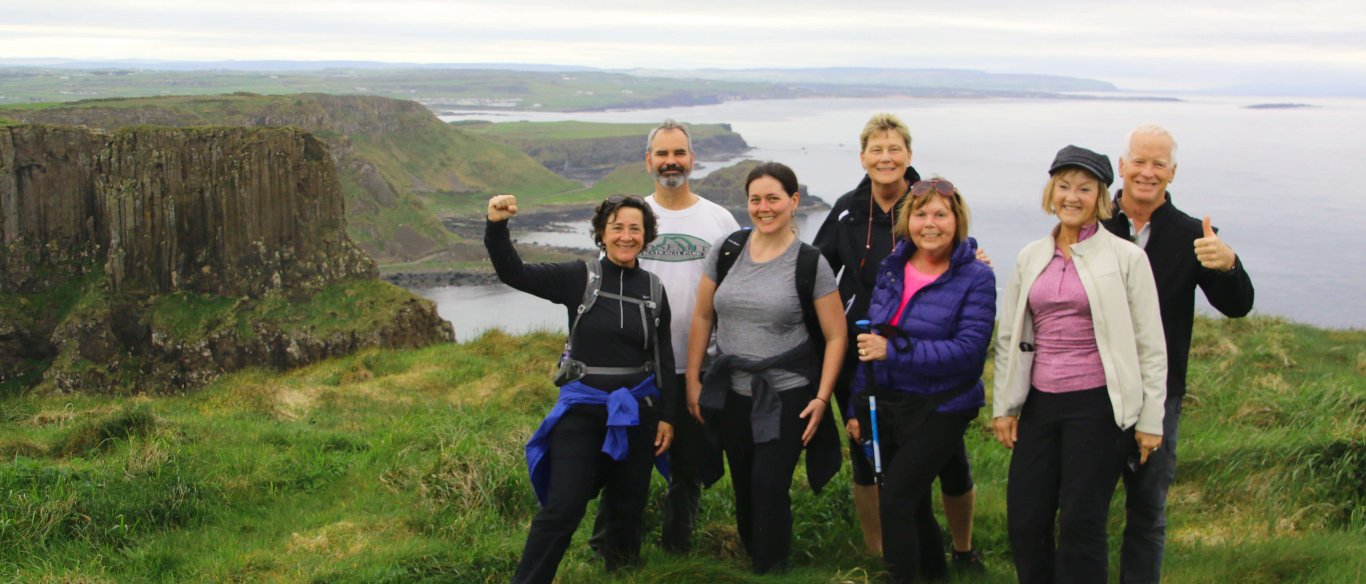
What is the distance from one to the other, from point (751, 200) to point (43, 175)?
123ft

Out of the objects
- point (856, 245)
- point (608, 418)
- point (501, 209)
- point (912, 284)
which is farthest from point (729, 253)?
point (501, 209)

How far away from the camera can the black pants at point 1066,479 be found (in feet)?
15.6

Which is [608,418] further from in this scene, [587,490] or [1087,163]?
[1087,163]

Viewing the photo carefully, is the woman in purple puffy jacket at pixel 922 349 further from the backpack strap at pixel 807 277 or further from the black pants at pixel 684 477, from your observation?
the black pants at pixel 684 477

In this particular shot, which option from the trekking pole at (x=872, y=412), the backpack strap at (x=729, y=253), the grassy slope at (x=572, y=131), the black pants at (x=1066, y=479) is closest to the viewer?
the black pants at (x=1066, y=479)

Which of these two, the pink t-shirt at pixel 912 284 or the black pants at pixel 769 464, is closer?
the pink t-shirt at pixel 912 284

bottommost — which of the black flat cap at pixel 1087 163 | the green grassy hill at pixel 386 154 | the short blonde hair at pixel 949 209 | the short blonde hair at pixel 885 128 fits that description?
the green grassy hill at pixel 386 154

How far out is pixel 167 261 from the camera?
36.3 meters

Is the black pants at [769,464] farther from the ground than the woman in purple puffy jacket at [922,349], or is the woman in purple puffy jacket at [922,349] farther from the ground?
the woman in purple puffy jacket at [922,349]

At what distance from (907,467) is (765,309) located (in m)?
1.09

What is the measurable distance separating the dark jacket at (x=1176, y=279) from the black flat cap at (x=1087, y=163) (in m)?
0.33

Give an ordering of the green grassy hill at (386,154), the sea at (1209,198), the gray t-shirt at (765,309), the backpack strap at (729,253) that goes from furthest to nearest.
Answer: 1. the green grassy hill at (386,154)
2. the sea at (1209,198)
3. the backpack strap at (729,253)
4. the gray t-shirt at (765,309)

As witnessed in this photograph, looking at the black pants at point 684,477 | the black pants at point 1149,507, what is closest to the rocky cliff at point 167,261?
the black pants at point 684,477

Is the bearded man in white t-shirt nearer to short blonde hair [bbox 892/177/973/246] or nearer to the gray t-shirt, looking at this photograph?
the gray t-shirt
